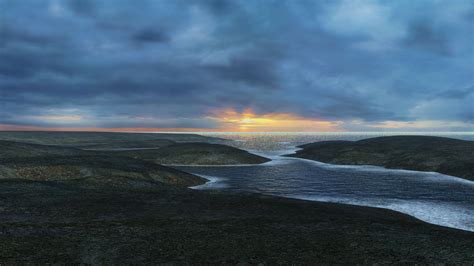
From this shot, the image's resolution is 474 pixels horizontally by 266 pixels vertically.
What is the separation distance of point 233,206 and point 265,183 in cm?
2358

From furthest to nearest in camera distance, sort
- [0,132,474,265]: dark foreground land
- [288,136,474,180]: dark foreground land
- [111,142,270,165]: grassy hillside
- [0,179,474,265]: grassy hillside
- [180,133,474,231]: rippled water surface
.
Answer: [111,142,270,165]: grassy hillside
[288,136,474,180]: dark foreground land
[180,133,474,231]: rippled water surface
[0,132,474,265]: dark foreground land
[0,179,474,265]: grassy hillside

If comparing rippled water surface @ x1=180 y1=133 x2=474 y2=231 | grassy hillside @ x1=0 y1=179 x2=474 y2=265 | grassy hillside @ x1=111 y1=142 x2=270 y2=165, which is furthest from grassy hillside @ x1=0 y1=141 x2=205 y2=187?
grassy hillside @ x1=111 y1=142 x2=270 y2=165

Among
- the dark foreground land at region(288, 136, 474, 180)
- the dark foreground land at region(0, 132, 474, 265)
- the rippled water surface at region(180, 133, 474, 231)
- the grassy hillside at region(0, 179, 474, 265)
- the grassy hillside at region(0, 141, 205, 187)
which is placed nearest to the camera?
the grassy hillside at region(0, 179, 474, 265)

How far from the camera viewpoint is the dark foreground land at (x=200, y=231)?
1689 centimetres

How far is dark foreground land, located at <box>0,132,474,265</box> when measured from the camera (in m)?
16.9

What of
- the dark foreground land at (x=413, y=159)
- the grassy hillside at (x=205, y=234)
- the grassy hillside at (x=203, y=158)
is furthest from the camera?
the grassy hillside at (x=203, y=158)

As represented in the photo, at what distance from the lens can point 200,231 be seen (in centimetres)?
2120

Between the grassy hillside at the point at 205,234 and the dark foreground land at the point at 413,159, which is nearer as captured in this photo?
the grassy hillside at the point at 205,234

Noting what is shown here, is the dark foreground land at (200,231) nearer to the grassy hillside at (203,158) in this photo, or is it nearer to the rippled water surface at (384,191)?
the rippled water surface at (384,191)

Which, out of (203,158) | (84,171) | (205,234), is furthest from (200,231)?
(203,158)

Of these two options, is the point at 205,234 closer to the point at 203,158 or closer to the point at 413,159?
the point at 203,158

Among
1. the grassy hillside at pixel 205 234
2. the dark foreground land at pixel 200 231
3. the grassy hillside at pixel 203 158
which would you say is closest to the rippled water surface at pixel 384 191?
the dark foreground land at pixel 200 231

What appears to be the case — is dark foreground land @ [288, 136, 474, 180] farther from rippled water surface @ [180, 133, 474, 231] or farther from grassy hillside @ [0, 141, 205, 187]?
grassy hillside @ [0, 141, 205, 187]

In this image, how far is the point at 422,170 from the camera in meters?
71.7
